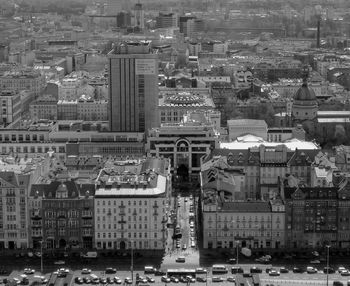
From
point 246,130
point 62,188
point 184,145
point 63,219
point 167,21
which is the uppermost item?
point 167,21

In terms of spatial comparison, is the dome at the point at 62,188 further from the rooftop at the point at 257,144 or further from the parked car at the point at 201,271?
the rooftop at the point at 257,144

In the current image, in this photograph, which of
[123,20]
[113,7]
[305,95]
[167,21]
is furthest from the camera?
[113,7]

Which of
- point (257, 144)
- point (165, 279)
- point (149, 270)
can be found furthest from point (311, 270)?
point (257, 144)

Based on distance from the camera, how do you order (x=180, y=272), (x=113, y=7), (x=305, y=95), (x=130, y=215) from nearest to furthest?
(x=180, y=272), (x=130, y=215), (x=305, y=95), (x=113, y=7)

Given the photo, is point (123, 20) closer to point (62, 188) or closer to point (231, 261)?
point (62, 188)

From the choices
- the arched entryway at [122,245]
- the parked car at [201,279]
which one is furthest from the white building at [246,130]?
the parked car at [201,279]

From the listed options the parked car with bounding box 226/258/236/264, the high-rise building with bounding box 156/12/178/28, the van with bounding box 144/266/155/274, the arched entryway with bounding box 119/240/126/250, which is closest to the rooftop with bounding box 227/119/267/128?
the arched entryway with bounding box 119/240/126/250
